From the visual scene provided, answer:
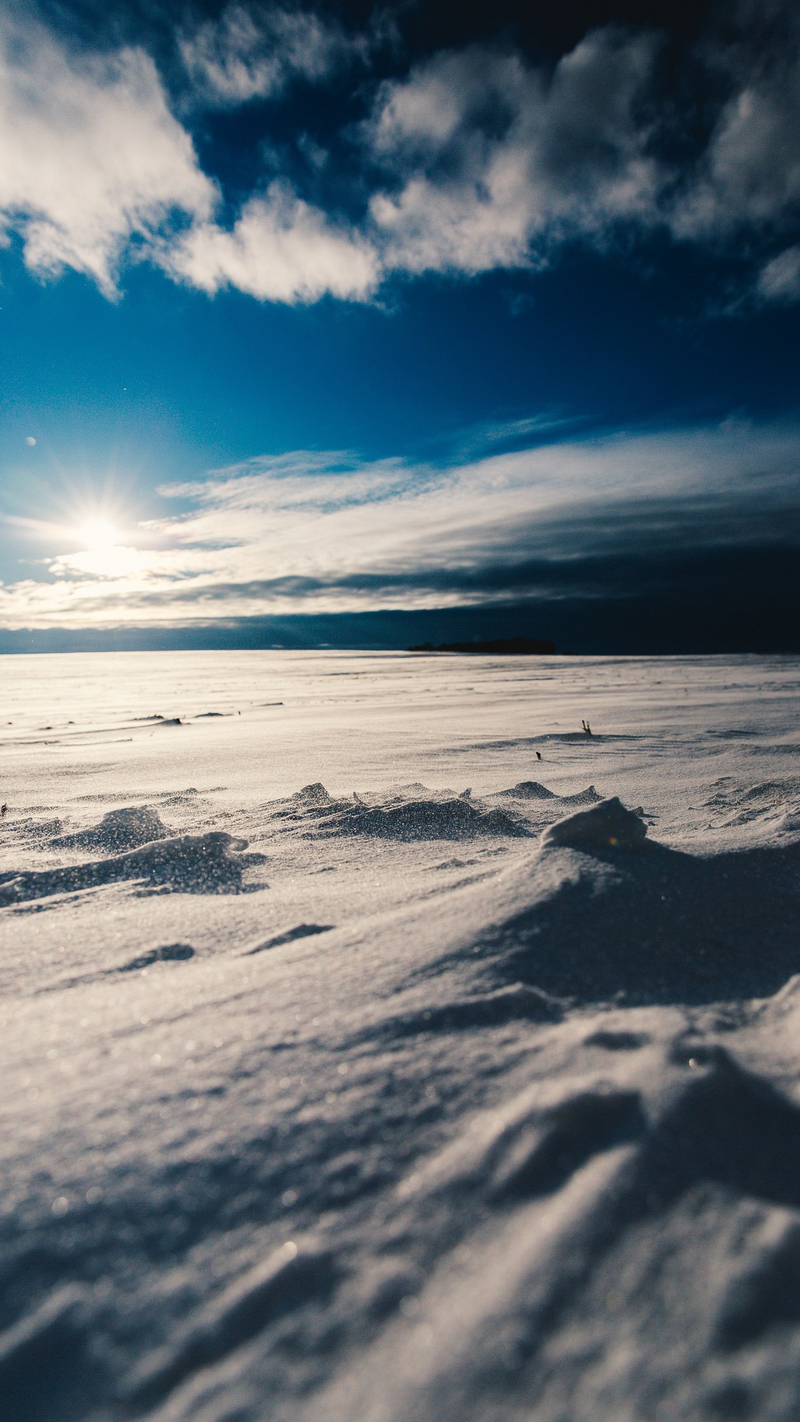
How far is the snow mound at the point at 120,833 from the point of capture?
1872 millimetres

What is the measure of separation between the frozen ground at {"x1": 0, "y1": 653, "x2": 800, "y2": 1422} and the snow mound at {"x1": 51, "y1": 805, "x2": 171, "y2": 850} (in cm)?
20

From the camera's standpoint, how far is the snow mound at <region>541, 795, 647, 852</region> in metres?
1.45

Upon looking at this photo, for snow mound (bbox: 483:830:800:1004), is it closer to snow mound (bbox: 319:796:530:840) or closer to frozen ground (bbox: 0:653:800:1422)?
frozen ground (bbox: 0:653:800:1422)

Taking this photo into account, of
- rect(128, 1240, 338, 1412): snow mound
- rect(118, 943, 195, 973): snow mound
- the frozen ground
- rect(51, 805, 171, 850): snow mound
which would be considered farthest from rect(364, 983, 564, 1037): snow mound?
rect(51, 805, 171, 850): snow mound

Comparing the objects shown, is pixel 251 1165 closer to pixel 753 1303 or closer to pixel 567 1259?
pixel 567 1259

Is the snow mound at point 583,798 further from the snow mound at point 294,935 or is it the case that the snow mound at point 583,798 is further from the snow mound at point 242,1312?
the snow mound at point 242,1312

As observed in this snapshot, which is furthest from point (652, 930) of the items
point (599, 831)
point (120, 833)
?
point (120, 833)

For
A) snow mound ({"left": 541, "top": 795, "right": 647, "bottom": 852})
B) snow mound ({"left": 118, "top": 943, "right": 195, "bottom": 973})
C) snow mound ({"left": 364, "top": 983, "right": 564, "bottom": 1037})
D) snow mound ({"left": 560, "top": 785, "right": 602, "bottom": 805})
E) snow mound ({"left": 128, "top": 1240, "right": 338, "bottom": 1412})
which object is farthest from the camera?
snow mound ({"left": 560, "top": 785, "right": 602, "bottom": 805})

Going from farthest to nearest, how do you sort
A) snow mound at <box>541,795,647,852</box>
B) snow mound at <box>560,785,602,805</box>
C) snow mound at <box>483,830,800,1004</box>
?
snow mound at <box>560,785,602,805</box> < snow mound at <box>541,795,647,852</box> < snow mound at <box>483,830,800,1004</box>

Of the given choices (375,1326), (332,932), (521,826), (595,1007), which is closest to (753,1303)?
(375,1326)

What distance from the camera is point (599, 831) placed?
1.47 meters

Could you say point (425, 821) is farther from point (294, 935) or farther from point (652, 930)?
point (652, 930)

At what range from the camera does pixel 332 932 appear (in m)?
1.20

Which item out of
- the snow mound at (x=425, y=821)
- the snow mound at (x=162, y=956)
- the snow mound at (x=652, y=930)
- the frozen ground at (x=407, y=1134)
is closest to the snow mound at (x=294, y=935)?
the frozen ground at (x=407, y=1134)
